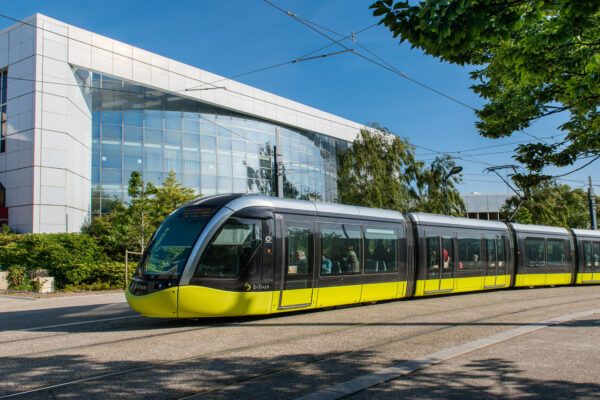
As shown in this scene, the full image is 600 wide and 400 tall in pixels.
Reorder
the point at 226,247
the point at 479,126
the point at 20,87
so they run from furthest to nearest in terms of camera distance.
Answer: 1. the point at 20,87
2. the point at 479,126
3. the point at 226,247

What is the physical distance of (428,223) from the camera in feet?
46.3

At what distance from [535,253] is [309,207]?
480 inches

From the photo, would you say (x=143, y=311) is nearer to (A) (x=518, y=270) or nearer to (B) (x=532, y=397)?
(B) (x=532, y=397)

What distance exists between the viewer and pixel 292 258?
9992 mm

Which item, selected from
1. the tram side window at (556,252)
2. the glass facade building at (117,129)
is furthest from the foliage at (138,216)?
the tram side window at (556,252)

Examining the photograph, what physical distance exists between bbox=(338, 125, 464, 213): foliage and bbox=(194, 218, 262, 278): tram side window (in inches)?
1018

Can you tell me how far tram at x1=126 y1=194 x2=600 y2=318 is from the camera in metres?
8.68

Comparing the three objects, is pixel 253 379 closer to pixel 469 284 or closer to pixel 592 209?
pixel 469 284

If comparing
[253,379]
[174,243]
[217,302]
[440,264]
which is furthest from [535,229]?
[253,379]

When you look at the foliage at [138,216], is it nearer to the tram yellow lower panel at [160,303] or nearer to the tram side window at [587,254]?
the tram yellow lower panel at [160,303]

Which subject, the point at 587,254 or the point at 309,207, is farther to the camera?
the point at 587,254

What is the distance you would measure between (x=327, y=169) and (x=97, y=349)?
40.3m

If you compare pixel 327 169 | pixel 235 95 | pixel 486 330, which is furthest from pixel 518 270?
pixel 327 169

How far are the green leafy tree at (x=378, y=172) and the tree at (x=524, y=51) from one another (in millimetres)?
22064
